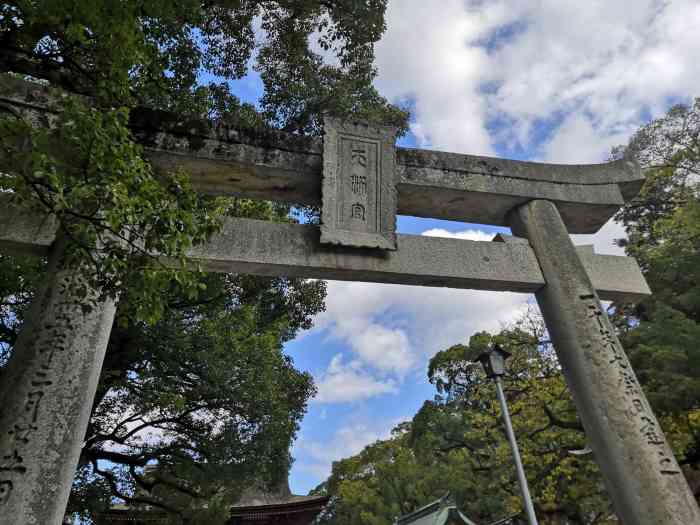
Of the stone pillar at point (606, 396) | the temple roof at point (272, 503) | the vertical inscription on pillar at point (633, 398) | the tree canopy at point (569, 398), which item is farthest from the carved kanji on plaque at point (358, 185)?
the temple roof at point (272, 503)

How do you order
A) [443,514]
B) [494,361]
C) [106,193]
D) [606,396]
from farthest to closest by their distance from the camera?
[443,514]
[494,361]
[606,396]
[106,193]

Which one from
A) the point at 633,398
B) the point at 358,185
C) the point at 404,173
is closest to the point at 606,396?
the point at 633,398

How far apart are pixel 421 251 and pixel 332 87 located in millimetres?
5341

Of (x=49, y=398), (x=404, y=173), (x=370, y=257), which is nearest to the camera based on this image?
(x=49, y=398)

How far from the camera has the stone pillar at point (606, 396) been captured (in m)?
3.40

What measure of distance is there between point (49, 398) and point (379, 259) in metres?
2.59

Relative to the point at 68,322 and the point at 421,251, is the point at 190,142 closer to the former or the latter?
the point at 68,322

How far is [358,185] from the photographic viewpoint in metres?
4.48

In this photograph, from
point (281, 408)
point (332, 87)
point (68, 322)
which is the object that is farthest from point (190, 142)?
point (281, 408)

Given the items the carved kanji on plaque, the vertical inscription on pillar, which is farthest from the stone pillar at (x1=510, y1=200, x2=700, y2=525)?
the carved kanji on plaque

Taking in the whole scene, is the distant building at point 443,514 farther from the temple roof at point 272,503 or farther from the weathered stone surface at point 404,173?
the weathered stone surface at point 404,173

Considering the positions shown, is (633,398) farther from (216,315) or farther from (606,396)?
(216,315)

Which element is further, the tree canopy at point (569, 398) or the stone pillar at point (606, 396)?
Answer: the tree canopy at point (569, 398)

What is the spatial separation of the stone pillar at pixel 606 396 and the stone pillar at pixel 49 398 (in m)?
3.59
